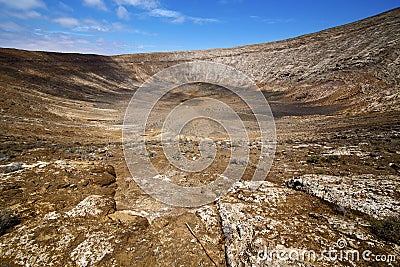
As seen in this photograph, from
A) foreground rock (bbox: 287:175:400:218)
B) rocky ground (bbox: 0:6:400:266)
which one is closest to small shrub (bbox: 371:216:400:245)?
rocky ground (bbox: 0:6:400:266)

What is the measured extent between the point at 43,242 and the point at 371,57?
45811mm

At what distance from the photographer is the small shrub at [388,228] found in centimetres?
414

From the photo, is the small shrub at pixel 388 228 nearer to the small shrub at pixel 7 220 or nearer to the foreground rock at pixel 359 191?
the foreground rock at pixel 359 191

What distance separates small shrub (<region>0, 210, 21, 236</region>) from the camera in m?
4.75

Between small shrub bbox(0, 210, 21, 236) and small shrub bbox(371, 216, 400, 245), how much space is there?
7688 millimetres

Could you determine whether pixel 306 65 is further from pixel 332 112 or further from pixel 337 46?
pixel 332 112

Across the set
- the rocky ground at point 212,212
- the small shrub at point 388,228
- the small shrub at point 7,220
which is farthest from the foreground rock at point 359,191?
the small shrub at point 7,220

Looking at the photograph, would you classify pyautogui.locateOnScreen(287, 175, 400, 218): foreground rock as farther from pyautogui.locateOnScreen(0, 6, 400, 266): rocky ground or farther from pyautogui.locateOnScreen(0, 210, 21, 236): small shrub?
pyautogui.locateOnScreen(0, 210, 21, 236): small shrub

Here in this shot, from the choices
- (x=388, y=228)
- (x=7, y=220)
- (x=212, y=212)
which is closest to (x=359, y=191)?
(x=388, y=228)

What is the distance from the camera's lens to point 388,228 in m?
4.37

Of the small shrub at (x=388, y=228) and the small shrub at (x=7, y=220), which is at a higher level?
the small shrub at (x=388, y=228)

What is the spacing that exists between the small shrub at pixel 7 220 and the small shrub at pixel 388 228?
7.69m

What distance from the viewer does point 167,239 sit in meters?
4.89

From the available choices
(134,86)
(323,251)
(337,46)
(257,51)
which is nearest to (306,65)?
(337,46)
